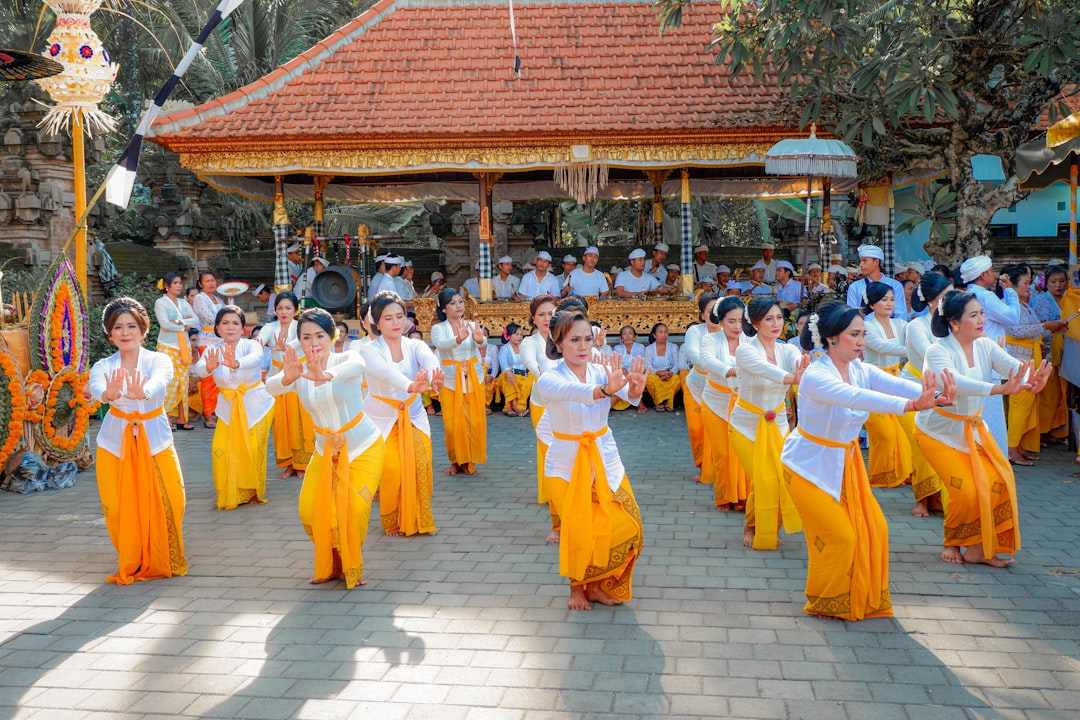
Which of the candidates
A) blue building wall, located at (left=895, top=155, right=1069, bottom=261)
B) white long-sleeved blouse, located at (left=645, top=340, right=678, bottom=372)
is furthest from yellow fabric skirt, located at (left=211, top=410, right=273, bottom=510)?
blue building wall, located at (left=895, top=155, right=1069, bottom=261)

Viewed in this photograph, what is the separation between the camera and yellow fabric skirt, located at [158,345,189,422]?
1070 cm

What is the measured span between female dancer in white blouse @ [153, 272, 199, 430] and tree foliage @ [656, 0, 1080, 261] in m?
6.64

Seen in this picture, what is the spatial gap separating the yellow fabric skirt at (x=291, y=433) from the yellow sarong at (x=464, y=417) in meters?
1.28

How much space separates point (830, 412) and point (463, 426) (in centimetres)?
427

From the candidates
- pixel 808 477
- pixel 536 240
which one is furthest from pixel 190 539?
pixel 536 240

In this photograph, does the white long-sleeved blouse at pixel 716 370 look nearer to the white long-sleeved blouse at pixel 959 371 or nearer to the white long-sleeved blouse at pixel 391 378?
the white long-sleeved blouse at pixel 959 371

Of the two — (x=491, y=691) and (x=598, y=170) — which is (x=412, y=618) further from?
(x=598, y=170)

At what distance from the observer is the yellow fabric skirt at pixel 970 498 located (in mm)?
5059

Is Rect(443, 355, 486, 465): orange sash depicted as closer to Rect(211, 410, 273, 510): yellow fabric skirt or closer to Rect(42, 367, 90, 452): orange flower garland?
Rect(211, 410, 273, 510): yellow fabric skirt

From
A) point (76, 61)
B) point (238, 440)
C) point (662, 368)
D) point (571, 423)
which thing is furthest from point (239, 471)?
point (662, 368)

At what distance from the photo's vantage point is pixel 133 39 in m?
23.7

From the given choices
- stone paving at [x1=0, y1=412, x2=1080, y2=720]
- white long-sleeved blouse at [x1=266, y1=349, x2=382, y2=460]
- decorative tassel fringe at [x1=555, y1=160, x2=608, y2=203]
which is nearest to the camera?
stone paving at [x1=0, y1=412, x2=1080, y2=720]

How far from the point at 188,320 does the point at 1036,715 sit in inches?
377

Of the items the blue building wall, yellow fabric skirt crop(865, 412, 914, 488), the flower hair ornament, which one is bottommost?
yellow fabric skirt crop(865, 412, 914, 488)
